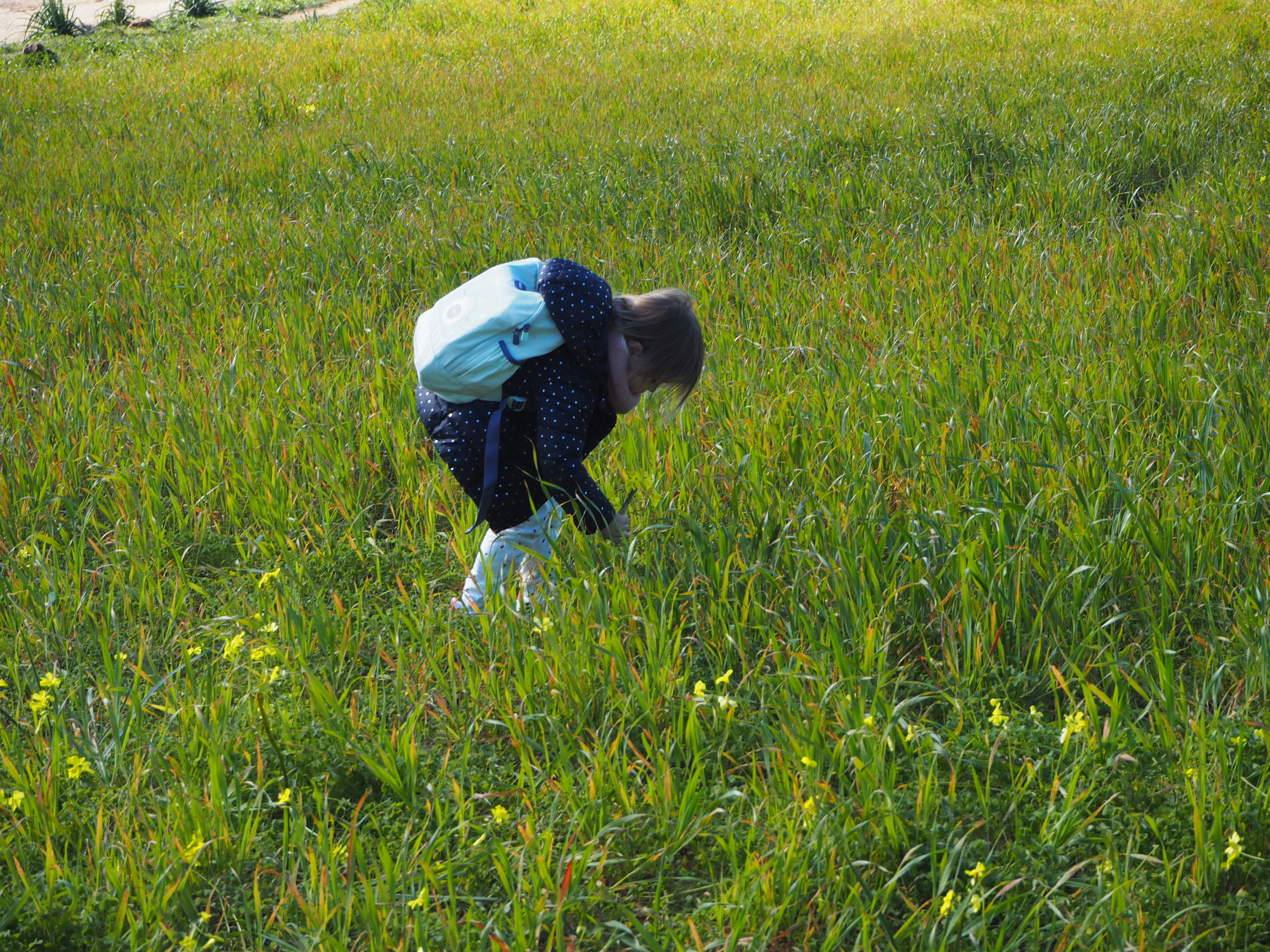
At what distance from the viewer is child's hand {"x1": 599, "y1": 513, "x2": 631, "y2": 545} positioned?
2352 mm

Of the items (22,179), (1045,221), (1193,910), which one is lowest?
(1193,910)

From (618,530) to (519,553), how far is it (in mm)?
297

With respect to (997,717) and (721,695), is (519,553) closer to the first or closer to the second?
(721,695)

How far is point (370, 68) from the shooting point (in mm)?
8711

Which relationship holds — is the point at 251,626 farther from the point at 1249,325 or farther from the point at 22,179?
the point at 22,179

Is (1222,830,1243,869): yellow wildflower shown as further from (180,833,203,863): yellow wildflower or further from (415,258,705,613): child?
(180,833,203,863): yellow wildflower

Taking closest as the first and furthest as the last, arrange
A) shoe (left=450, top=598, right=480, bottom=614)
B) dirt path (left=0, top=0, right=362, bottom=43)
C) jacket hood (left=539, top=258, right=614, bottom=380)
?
jacket hood (left=539, top=258, right=614, bottom=380) < shoe (left=450, top=598, right=480, bottom=614) < dirt path (left=0, top=0, right=362, bottom=43)

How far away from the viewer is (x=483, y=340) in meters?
2.18

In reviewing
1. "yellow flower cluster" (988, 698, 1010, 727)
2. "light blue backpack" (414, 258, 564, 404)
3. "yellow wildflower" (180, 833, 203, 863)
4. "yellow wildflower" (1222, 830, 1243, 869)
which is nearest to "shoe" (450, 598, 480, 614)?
"light blue backpack" (414, 258, 564, 404)

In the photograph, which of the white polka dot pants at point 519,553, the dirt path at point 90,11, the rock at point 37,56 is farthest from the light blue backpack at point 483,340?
the dirt path at point 90,11

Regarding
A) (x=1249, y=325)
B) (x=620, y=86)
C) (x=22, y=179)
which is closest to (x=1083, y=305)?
(x=1249, y=325)

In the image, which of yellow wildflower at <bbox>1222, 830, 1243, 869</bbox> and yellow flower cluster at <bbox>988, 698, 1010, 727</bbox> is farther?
yellow flower cluster at <bbox>988, 698, 1010, 727</bbox>

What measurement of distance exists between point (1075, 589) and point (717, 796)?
35.3 inches

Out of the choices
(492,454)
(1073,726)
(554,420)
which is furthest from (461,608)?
(1073,726)
